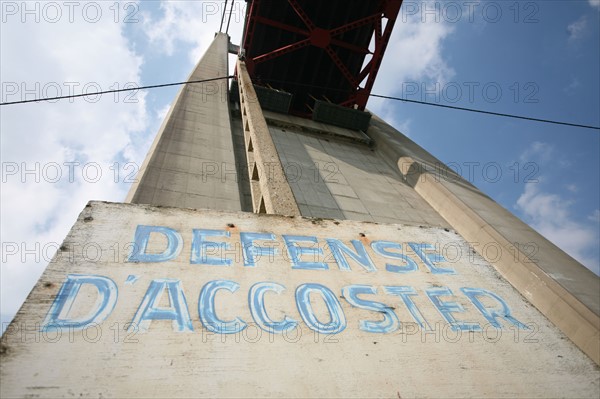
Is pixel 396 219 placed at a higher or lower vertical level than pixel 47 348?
lower

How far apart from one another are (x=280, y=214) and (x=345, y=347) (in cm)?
111

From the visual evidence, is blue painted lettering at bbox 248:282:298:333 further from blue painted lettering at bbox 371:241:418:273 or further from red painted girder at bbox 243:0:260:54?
red painted girder at bbox 243:0:260:54

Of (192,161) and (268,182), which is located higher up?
(268,182)

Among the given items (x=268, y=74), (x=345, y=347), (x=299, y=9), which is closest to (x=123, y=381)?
(x=345, y=347)

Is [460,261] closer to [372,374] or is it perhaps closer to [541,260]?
[372,374]

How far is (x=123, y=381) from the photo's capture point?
122cm

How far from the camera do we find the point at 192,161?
6.09 meters

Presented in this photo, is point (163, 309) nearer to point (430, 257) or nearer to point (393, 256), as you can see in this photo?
point (393, 256)

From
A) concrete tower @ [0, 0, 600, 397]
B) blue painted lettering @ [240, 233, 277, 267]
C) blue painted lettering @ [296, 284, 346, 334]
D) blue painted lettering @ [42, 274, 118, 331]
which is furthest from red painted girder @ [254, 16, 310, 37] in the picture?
blue painted lettering @ [42, 274, 118, 331]

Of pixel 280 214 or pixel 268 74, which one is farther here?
pixel 268 74

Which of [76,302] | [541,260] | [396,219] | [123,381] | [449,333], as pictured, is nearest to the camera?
[123,381]

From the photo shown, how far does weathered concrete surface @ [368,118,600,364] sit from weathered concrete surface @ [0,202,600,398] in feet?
11.2

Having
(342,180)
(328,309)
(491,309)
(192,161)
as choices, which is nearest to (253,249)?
(328,309)

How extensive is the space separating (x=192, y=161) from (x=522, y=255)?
5851 mm
